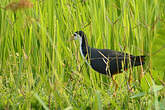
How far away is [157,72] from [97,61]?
45.5 inches

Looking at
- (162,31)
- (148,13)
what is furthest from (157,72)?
(148,13)

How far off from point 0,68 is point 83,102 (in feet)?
5.49

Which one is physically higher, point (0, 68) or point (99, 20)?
point (99, 20)

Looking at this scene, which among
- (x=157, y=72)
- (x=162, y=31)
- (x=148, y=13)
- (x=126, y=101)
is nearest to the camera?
(x=162, y=31)

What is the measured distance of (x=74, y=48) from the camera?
3635 mm

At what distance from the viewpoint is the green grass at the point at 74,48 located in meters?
2.61

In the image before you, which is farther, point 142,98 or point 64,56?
point 64,56

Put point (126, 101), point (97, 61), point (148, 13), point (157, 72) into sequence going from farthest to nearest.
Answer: point (148, 13)
point (97, 61)
point (126, 101)
point (157, 72)

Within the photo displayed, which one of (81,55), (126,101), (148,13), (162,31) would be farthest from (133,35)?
(162,31)

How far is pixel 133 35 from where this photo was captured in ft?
13.0

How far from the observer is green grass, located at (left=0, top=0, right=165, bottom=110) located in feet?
8.55

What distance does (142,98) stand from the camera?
254 centimetres

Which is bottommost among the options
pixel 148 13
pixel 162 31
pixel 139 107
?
pixel 139 107

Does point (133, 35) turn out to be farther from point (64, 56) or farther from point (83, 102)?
point (83, 102)
